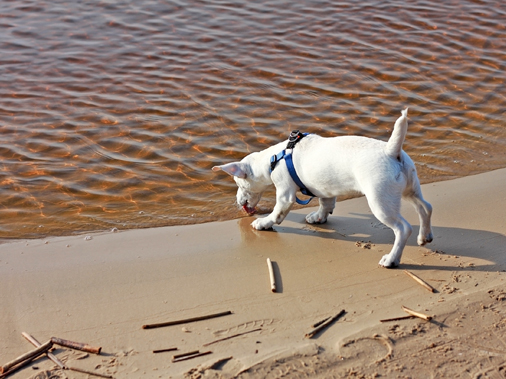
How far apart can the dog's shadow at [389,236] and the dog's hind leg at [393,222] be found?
149 mm

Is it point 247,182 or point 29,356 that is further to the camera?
point 247,182

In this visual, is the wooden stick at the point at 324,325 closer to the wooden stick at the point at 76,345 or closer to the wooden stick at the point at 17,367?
the wooden stick at the point at 76,345

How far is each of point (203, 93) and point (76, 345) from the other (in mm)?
6310

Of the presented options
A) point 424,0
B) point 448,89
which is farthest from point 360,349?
point 424,0

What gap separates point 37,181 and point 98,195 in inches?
35.6

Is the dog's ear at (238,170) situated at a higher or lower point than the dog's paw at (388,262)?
higher

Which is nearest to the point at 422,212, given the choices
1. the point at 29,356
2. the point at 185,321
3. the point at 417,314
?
the point at 417,314

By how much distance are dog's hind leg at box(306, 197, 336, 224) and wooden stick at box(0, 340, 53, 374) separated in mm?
3028

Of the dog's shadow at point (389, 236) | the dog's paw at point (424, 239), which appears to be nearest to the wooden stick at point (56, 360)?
the dog's shadow at point (389, 236)

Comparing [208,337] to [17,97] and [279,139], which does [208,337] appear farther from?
[17,97]

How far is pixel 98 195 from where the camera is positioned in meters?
7.05

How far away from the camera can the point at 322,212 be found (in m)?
6.05

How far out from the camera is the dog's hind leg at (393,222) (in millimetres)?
4988

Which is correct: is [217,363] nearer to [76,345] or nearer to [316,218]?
[76,345]
